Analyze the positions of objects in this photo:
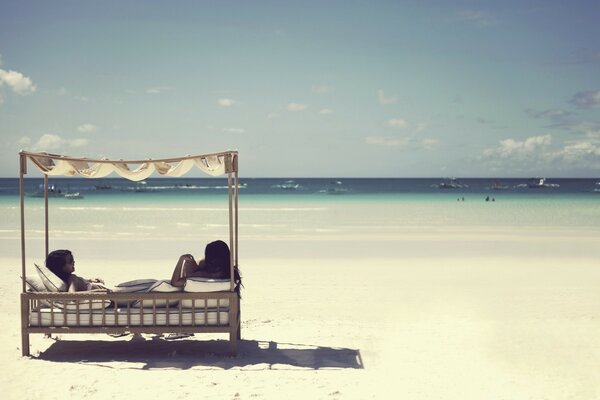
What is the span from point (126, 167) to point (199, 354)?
2.42 metres

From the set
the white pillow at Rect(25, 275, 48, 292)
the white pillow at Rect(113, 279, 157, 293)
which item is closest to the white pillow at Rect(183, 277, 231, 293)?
the white pillow at Rect(113, 279, 157, 293)

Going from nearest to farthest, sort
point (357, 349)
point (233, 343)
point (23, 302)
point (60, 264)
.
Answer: point (23, 302), point (233, 343), point (60, 264), point (357, 349)

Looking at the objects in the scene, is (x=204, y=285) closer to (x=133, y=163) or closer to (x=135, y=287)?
(x=135, y=287)

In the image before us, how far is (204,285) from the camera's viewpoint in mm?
6969

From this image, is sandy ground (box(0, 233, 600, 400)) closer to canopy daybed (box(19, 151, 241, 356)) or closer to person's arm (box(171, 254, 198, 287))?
canopy daybed (box(19, 151, 241, 356))

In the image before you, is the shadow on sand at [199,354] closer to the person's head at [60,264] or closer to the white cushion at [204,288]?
the white cushion at [204,288]

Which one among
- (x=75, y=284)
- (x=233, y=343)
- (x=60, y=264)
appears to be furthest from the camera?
A: (x=60, y=264)

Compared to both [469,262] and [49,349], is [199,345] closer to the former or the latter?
[49,349]

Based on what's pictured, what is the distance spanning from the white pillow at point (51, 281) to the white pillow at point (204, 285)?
55.2 inches

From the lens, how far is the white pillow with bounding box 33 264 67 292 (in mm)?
7027

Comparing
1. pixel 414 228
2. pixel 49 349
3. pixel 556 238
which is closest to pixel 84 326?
pixel 49 349

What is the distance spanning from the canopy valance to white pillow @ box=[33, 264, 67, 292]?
1.28 metres

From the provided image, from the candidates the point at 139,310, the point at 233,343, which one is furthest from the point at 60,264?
the point at 233,343

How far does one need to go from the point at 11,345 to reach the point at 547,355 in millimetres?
6384
